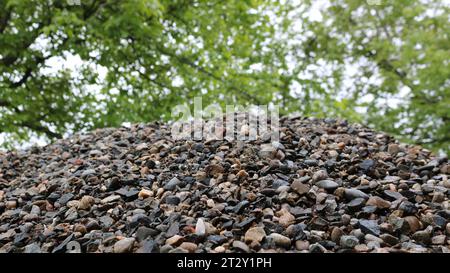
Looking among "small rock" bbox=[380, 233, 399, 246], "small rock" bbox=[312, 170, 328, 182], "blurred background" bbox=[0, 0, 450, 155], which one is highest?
"blurred background" bbox=[0, 0, 450, 155]

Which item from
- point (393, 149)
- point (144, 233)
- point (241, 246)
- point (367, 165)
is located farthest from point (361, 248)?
point (393, 149)

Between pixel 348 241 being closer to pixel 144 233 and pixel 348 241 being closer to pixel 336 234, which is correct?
pixel 336 234

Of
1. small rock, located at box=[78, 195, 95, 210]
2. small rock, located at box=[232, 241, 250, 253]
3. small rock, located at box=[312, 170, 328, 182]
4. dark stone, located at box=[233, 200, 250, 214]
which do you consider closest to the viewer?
small rock, located at box=[232, 241, 250, 253]

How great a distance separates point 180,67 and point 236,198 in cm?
706

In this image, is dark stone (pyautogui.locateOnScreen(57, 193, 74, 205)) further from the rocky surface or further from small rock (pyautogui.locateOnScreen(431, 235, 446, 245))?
small rock (pyautogui.locateOnScreen(431, 235, 446, 245))

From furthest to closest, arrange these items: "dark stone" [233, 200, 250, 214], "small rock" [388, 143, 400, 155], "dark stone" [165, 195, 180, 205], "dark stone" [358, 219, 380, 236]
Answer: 1. "small rock" [388, 143, 400, 155]
2. "dark stone" [165, 195, 180, 205]
3. "dark stone" [233, 200, 250, 214]
4. "dark stone" [358, 219, 380, 236]

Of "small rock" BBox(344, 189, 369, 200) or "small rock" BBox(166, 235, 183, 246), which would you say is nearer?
"small rock" BBox(166, 235, 183, 246)

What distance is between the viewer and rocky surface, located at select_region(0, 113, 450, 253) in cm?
293

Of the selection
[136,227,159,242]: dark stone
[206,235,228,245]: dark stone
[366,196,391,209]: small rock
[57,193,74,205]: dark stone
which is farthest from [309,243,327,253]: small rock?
[57,193,74,205]: dark stone

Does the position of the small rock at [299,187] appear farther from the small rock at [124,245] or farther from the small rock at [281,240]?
the small rock at [124,245]

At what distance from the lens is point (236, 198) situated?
3436 millimetres

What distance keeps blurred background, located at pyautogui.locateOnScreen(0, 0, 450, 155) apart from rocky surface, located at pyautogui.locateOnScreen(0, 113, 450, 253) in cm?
A: 367
